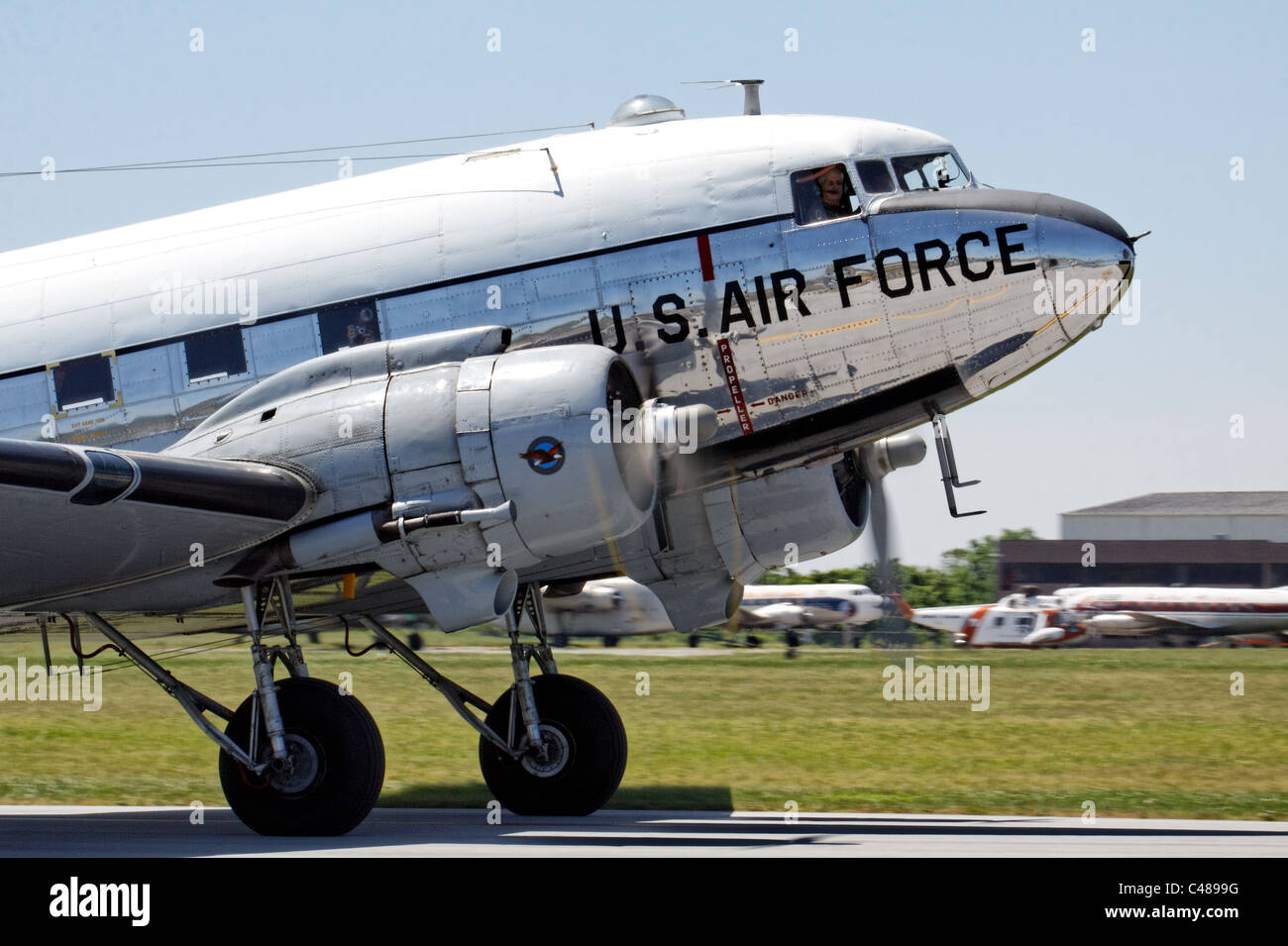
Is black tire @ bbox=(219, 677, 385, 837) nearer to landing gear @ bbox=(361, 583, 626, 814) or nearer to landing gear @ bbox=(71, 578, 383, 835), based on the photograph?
landing gear @ bbox=(71, 578, 383, 835)

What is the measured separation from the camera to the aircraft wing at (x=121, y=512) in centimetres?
897

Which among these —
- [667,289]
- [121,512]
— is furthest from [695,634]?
[121,512]

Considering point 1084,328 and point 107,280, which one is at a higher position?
point 107,280

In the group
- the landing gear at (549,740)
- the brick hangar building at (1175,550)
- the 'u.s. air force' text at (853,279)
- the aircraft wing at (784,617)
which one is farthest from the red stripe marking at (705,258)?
the brick hangar building at (1175,550)

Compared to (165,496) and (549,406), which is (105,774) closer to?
(165,496)

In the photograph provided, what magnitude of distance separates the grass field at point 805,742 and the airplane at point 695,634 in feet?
9.80

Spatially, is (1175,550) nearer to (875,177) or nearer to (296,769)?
(875,177)

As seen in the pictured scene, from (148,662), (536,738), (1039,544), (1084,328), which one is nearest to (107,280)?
(148,662)

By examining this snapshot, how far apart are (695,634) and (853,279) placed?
26.6 metres

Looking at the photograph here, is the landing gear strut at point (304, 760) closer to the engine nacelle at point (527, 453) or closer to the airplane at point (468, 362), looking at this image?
the airplane at point (468, 362)

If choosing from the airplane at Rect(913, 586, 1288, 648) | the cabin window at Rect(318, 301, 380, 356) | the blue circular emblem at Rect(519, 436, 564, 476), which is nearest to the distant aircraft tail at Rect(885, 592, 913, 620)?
the blue circular emblem at Rect(519, 436, 564, 476)

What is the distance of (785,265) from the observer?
426 inches

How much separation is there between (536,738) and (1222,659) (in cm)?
3153

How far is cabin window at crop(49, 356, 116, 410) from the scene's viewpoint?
11703 millimetres
